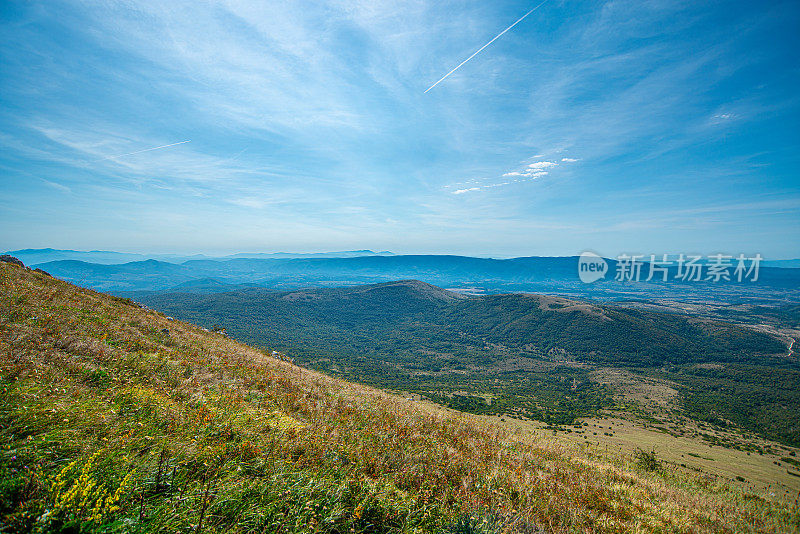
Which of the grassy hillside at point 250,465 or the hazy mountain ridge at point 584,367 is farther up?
the grassy hillside at point 250,465

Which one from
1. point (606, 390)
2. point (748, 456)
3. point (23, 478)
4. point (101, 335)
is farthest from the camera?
point (606, 390)

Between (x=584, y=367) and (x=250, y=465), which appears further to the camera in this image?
A: (x=584, y=367)

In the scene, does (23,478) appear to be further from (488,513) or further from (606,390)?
(606,390)

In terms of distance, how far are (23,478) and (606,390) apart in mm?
147031

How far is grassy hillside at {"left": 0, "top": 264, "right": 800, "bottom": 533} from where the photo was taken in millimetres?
2783

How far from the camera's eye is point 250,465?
416 centimetres

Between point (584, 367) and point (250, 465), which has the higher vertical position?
point (250, 465)

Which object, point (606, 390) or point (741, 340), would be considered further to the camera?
point (741, 340)

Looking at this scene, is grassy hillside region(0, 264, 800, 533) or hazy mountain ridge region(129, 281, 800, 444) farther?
hazy mountain ridge region(129, 281, 800, 444)

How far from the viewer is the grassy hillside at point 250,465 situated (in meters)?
2.78

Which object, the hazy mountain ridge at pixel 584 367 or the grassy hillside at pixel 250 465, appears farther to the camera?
the hazy mountain ridge at pixel 584 367

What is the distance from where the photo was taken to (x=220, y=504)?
3150 mm

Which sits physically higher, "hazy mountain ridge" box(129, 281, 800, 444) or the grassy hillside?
the grassy hillside

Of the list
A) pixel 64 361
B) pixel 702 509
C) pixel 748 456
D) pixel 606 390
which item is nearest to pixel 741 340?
pixel 606 390
